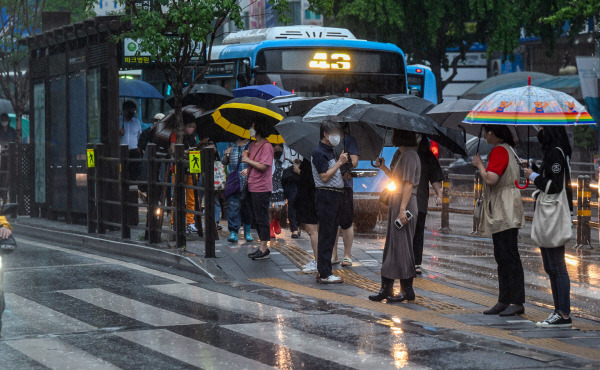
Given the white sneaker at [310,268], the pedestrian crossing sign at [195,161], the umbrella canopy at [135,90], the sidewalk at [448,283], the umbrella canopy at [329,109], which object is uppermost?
the umbrella canopy at [135,90]

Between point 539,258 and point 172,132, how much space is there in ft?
19.5

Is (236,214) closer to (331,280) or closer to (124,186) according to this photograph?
(124,186)

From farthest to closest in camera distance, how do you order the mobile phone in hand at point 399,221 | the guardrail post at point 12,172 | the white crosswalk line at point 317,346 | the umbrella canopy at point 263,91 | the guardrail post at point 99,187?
the guardrail post at point 12,172, the umbrella canopy at point 263,91, the guardrail post at point 99,187, the mobile phone in hand at point 399,221, the white crosswalk line at point 317,346

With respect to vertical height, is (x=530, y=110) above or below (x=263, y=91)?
below

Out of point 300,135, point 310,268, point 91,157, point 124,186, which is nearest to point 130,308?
point 310,268

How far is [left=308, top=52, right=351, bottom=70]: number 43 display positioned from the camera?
19391 millimetres

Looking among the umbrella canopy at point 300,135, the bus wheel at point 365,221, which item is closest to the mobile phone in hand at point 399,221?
the umbrella canopy at point 300,135

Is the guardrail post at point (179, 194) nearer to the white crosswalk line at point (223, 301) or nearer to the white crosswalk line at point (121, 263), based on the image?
the white crosswalk line at point (121, 263)

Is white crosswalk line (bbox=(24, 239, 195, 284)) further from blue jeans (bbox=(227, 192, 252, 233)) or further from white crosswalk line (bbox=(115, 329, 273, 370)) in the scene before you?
white crosswalk line (bbox=(115, 329, 273, 370))

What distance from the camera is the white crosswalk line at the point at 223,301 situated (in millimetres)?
9656

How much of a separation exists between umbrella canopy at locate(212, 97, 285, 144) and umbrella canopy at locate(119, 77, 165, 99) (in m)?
8.13

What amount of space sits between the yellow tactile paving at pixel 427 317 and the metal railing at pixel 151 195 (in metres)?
1.62

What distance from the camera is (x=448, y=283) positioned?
11781 millimetres

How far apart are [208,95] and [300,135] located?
7.39 meters
